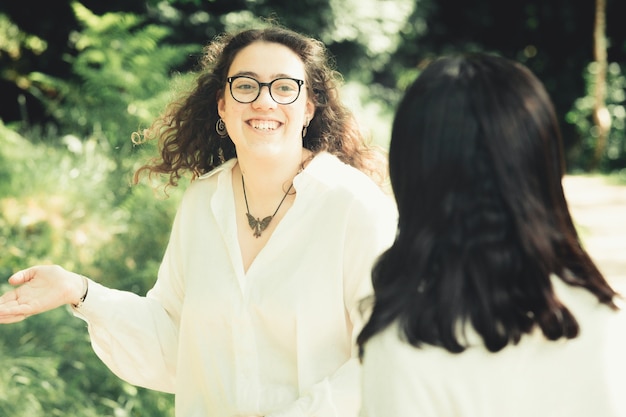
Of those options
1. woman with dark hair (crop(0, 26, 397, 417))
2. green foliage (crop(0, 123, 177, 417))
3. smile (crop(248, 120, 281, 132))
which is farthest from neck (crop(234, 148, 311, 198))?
green foliage (crop(0, 123, 177, 417))

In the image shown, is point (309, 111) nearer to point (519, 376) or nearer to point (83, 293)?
point (83, 293)

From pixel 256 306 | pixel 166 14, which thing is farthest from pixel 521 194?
pixel 166 14

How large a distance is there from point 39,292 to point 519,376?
68.2 inches

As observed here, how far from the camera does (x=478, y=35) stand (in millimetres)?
19344

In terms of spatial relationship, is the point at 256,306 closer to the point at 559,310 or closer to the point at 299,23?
the point at 559,310

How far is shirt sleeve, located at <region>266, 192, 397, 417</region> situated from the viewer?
2438 millimetres

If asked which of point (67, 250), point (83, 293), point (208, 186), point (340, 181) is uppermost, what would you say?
point (340, 181)

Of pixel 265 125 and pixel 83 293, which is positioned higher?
pixel 265 125

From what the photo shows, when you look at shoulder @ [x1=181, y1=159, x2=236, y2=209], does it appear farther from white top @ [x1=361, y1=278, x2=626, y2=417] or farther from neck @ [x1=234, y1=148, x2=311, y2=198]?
white top @ [x1=361, y1=278, x2=626, y2=417]

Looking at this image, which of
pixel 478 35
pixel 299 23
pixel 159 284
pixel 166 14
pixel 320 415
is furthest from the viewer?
pixel 478 35

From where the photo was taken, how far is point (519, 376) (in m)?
1.59

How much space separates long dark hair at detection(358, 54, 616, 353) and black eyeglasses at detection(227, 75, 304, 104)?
1172 millimetres

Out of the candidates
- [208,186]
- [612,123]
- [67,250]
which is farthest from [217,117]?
[612,123]

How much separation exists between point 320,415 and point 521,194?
114 cm
